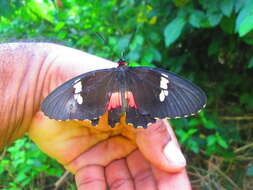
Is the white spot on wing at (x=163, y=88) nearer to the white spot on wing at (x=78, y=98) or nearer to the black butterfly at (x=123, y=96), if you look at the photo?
the black butterfly at (x=123, y=96)

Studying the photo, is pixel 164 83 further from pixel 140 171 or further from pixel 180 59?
pixel 180 59

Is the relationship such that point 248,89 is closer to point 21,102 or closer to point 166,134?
point 166,134

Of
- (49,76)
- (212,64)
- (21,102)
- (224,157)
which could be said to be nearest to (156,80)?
(49,76)

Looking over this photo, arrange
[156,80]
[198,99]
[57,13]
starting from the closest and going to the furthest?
[198,99] < [156,80] < [57,13]

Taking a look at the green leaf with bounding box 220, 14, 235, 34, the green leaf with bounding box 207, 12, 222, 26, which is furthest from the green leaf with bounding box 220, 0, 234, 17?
the green leaf with bounding box 220, 14, 235, 34

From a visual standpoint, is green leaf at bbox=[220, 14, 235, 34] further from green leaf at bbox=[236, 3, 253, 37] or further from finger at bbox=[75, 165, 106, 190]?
finger at bbox=[75, 165, 106, 190]

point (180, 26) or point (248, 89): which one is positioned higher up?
point (180, 26)

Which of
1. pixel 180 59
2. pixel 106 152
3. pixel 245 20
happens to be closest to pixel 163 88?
pixel 106 152
